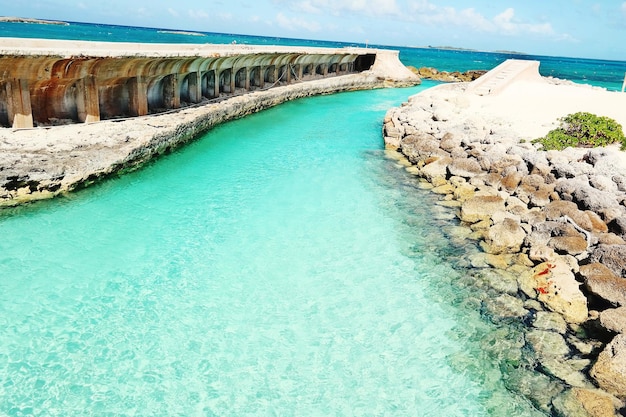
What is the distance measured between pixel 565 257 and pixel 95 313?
8.64 metres

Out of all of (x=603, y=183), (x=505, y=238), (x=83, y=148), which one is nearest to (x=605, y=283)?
(x=505, y=238)

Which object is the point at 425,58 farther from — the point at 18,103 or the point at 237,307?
the point at 237,307

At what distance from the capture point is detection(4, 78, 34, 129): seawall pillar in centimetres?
1146

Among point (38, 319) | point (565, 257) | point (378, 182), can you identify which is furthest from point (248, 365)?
point (378, 182)

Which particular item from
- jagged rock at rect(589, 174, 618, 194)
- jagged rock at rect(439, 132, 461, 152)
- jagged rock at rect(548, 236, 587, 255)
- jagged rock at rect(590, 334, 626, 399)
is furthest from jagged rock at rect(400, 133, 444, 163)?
jagged rock at rect(590, 334, 626, 399)

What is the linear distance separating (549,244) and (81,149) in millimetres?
11363

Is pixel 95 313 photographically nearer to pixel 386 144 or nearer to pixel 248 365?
pixel 248 365

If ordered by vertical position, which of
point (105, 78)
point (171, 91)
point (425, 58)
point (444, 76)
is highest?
point (425, 58)

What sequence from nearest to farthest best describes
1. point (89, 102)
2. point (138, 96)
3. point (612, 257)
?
point (612, 257), point (89, 102), point (138, 96)

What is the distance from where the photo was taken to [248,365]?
6754mm

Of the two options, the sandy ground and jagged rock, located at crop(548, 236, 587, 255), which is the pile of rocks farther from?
jagged rock, located at crop(548, 236, 587, 255)

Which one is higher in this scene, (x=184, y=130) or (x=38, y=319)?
(x=184, y=130)

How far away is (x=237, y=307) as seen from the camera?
7.99m

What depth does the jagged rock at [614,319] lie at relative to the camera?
22.9 ft
